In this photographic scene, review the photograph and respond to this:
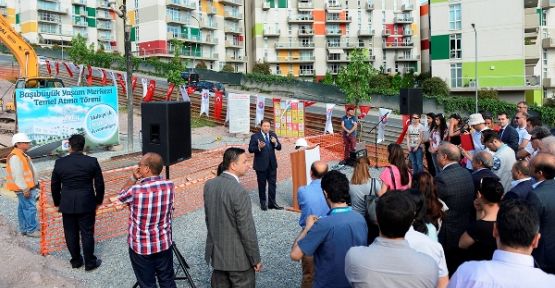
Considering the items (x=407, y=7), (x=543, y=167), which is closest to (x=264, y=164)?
(x=543, y=167)

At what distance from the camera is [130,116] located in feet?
61.0

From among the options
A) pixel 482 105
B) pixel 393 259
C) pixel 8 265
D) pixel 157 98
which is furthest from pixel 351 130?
pixel 482 105

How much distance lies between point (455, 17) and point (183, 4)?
39232mm

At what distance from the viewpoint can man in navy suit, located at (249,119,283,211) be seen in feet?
30.9

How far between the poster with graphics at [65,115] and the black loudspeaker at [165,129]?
995 cm

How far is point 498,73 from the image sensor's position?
40.8 m

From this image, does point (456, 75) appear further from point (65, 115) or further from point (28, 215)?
point (28, 215)

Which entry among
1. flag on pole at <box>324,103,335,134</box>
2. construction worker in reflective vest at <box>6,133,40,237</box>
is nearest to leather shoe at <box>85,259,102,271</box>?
construction worker in reflective vest at <box>6,133,40,237</box>

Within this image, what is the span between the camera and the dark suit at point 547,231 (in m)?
3.77

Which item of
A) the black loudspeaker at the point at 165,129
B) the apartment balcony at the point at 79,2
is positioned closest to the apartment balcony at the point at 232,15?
the apartment balcony at the point at 79,2

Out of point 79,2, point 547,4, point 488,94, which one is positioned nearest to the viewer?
point 488,94

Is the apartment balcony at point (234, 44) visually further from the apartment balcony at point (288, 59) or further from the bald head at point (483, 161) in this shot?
the bald head at point (483, 161)

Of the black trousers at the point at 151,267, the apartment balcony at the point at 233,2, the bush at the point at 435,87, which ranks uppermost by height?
the apartment balcony at the point at 233,2

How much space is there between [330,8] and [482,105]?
4291 cm
